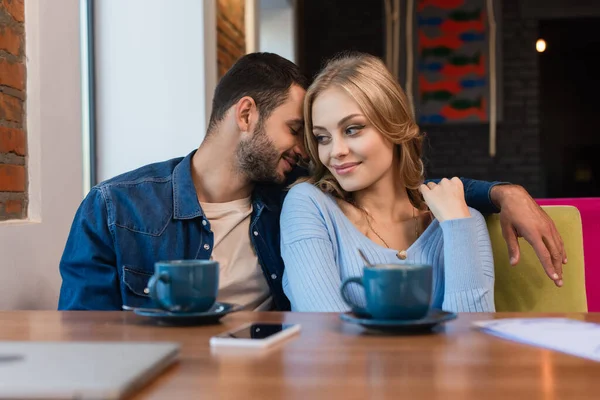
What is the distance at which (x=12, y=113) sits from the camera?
1.81 metres

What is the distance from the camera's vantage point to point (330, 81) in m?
1.82

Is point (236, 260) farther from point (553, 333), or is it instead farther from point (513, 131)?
point (513, 131)

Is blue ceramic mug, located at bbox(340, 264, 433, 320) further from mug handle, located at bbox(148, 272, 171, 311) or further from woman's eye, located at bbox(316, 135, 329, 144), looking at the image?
woman's eye, located at bbox(316, 135, 329, 144)

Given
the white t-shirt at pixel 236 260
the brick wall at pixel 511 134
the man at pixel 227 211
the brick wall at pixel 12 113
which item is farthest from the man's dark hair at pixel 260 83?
the brick wall at pixel 511 134

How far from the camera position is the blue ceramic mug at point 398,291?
3.20 ft

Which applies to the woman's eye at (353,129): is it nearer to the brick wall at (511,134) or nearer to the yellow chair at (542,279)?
the yellow chair at (542,279)

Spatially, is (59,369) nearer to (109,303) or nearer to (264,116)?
(109,303)

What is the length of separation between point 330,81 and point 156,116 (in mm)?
1573

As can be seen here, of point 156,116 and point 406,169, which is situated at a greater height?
point 156,116

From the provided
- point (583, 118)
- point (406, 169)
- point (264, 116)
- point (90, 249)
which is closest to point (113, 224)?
point (90, 249)

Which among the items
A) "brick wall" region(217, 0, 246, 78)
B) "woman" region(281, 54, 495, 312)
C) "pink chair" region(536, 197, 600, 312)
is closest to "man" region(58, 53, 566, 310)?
"woman" region(281, 54, 495, 312)

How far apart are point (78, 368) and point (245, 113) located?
1428mm

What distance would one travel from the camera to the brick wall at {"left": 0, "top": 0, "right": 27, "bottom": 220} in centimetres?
176

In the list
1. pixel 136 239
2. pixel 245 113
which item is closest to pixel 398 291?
pixel 136 239
